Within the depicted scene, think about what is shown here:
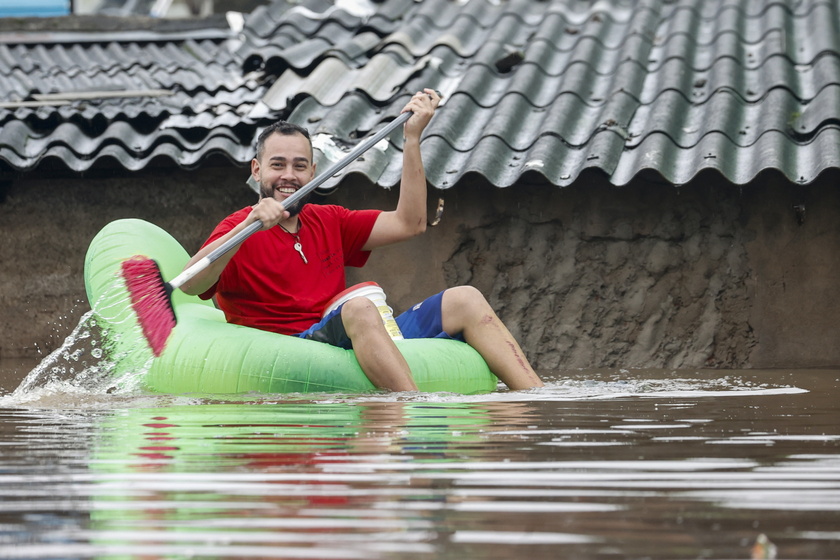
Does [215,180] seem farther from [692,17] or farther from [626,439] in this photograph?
[626,439]

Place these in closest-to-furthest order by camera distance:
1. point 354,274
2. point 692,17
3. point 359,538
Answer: point 359,538 < point 354,274 < point 692,17

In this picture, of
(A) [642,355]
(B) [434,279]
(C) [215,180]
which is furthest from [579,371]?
(C) [215,180]

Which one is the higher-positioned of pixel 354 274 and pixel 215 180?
pixel 215 180

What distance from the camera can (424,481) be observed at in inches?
75.3

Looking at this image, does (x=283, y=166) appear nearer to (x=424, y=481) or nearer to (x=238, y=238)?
(x=238, y=238)

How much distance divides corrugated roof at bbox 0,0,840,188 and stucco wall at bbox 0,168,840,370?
215 millimetres

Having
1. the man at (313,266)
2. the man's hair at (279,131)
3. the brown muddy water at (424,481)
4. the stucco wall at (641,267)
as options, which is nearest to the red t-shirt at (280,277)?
the man at (313,266)

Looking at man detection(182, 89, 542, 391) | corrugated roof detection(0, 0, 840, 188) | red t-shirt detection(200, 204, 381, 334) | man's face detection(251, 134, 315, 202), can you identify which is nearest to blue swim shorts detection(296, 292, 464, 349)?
man detection(182, 89, 542, 391)

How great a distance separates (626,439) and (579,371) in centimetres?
298

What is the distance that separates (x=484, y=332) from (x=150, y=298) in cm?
122

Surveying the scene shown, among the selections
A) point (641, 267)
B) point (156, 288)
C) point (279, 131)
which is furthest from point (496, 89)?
point (156, 288)

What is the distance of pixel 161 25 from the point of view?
8367mm

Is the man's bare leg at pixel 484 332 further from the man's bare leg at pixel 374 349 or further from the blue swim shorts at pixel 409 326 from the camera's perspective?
the man's bare leg at pixel 374 349

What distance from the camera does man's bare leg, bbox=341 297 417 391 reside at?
12.8ft
